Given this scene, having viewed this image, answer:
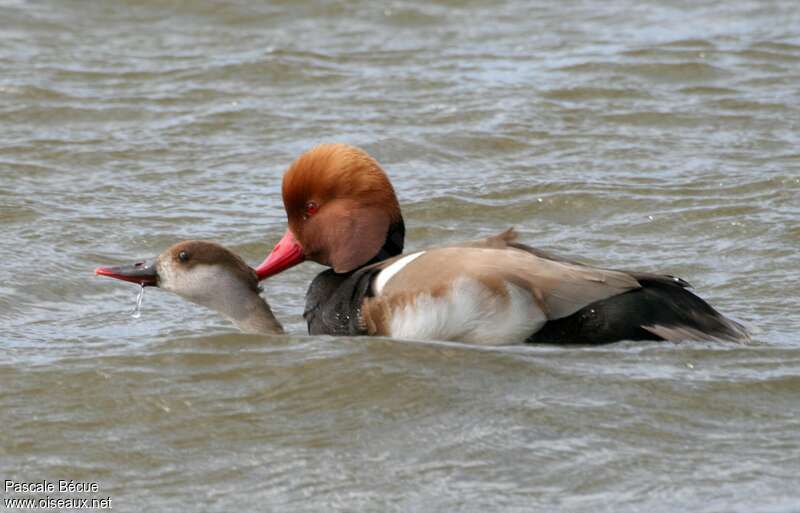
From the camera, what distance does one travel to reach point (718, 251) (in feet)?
25.4

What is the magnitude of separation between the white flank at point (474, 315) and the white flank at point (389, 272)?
0.51 ft

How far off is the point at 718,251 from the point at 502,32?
5.70 metres

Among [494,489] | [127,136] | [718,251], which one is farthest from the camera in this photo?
[127,136]

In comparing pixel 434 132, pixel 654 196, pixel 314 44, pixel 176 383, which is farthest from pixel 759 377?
pixel 314 44

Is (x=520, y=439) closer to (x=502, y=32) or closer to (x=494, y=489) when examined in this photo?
(x=494, y=489)

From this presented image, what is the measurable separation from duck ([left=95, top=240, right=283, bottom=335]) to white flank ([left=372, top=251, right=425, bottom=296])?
1.53 ft

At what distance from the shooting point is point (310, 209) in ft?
21.0

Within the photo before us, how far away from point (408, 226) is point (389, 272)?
239cm

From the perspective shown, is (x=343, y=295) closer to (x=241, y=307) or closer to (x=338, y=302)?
(x=338, y=302)

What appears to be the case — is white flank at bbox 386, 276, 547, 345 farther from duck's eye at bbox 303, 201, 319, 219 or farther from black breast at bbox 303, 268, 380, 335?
duck's eye at bbox 303, 201, 319, 219

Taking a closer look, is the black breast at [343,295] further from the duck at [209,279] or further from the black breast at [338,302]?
the duck at [209,279]

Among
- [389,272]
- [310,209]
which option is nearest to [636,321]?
[389,272]

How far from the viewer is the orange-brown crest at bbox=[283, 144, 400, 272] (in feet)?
20.7

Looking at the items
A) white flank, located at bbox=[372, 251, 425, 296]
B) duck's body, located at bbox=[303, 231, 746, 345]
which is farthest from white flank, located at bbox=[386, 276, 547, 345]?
white flank, located at bbox=[372, 251, 425, 296]
